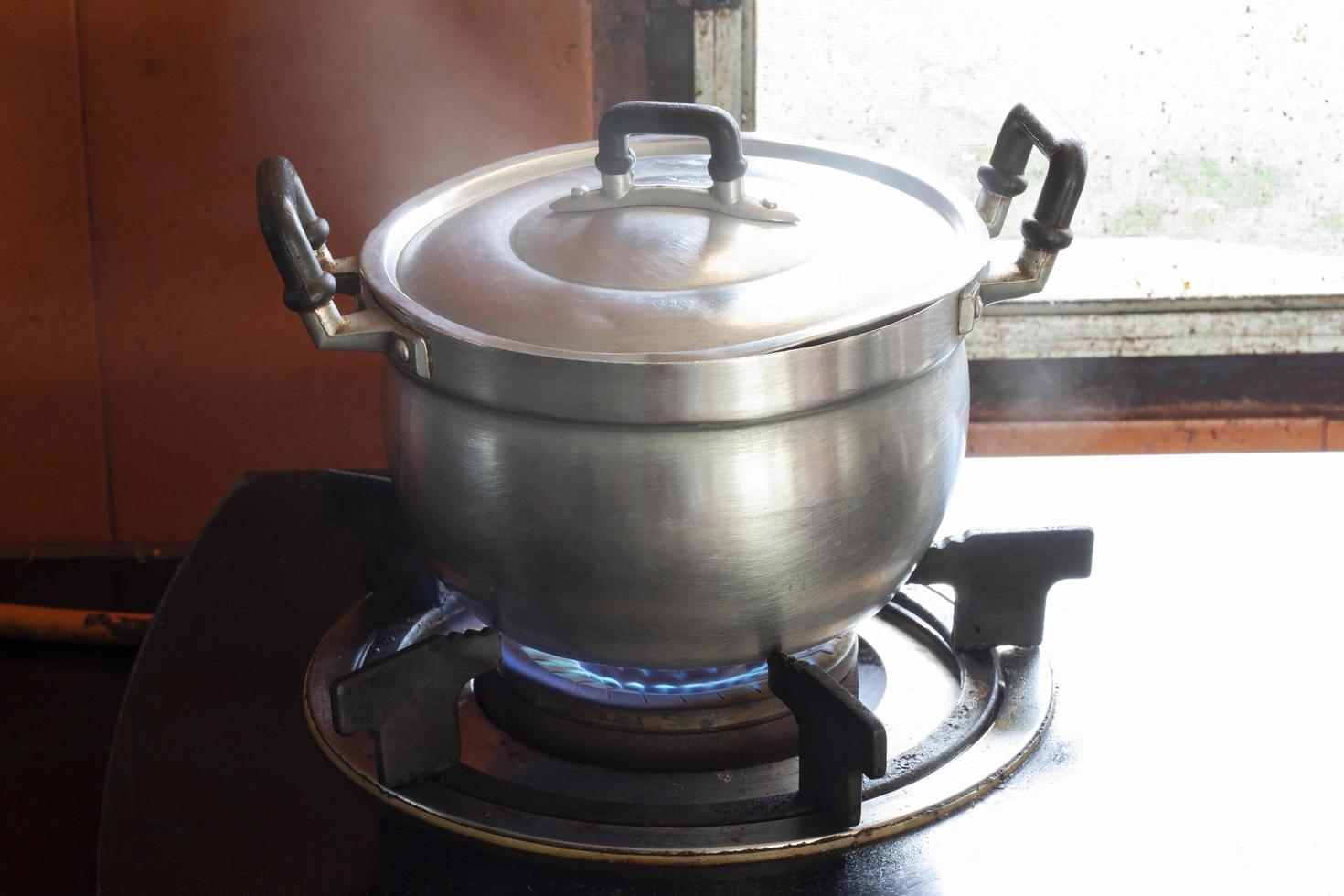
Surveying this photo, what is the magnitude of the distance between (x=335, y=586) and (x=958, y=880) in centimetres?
58

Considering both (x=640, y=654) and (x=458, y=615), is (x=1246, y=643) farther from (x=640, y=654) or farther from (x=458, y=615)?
(x=458, y=615)

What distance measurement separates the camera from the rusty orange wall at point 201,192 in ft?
4.86

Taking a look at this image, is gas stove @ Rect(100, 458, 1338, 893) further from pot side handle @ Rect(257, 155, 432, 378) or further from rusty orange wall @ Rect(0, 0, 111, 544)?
rusty orange wall @ Rect(0, 0, 111, 544)

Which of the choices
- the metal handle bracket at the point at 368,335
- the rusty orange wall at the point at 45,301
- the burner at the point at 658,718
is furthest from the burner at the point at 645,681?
the rusty orange wall at the point at 45,301

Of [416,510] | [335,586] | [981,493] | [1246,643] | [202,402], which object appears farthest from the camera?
[202,402]

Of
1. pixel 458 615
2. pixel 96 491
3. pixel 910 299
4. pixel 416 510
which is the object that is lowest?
pixel 96 491

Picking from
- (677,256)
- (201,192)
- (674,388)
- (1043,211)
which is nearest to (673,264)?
(677,256)

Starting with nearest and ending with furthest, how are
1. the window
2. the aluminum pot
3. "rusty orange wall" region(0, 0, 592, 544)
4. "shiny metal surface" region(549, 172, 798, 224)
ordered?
the aluminum pot < "shiny metal surface" region(549, 172, 798, 224) < "rusty orange wall" region(0, 0, 592, 544) < the window

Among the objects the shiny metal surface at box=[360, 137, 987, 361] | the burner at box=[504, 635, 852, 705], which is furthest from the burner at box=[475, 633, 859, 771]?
the shiny metal surface at box=[360, 137, 987, 361]

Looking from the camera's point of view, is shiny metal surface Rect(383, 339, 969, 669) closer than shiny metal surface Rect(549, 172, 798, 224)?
Yes

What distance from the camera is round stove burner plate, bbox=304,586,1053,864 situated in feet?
2.49

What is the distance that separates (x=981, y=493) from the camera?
1229 mm

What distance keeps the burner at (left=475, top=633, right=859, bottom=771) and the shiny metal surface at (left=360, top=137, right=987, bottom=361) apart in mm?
250

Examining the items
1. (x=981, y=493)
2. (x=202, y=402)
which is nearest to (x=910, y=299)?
(x=981, y=493)
